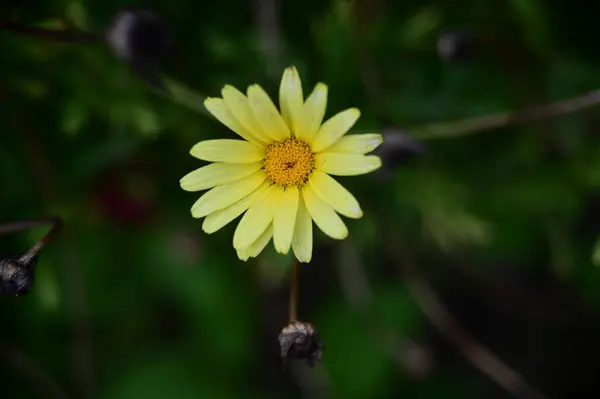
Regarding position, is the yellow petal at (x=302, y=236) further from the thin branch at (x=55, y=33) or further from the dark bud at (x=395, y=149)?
the thin branch at (x=55, y=33)

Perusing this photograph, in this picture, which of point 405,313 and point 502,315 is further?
point 502,315

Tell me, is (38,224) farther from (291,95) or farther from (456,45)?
(456,45)

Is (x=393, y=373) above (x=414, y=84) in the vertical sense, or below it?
below

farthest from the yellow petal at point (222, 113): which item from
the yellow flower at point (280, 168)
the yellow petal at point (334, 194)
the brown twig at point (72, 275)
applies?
the brown twig at point (72, 275)

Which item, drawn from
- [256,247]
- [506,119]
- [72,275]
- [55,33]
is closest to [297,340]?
[256,247]

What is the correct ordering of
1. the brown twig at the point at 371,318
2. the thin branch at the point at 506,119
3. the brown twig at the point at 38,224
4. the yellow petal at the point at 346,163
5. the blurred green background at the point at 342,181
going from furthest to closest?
the brown twig at the point at 371,318
the blurred green background at the point at 342,181
the thin branch at the point at 506,119
the brown twig at the point at 38,224
the yellow petal at the point at 346,163

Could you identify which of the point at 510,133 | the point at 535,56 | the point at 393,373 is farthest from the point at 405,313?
the point at 535,56

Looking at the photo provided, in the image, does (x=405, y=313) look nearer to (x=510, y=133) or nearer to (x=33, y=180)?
(x=510, y=133)
